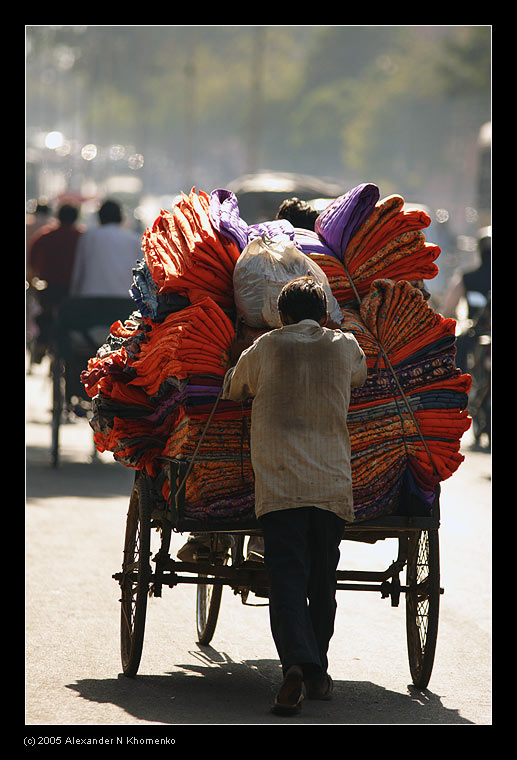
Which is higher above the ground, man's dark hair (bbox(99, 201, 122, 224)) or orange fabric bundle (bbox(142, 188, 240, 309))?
man's dark hair (bbox(99, 201, 122, 224))

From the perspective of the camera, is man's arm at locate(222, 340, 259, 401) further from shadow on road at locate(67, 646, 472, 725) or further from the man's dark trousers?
shadow on road at locate(67, 646, 472, 725)

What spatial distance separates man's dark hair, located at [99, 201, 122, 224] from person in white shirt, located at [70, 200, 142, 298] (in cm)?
10

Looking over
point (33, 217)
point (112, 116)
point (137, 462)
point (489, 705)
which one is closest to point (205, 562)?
A: point (137, 462)

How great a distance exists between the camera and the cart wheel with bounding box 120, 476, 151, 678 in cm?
578

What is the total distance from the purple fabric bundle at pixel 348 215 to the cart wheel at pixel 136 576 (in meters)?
1.33

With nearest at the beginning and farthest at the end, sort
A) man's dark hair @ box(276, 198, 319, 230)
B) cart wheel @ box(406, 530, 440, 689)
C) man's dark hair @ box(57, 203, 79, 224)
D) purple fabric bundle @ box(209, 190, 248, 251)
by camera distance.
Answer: cart wheel @ box(406, 530, 440, 689) → purple fabric bundle @ box(209, 190, 248, 251) → man's dark hair @ box(276, 198, 319, 230) → man's dark hair @ box(57, 203, 79, 224)

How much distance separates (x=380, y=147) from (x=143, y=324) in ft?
267

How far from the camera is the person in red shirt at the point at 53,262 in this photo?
13.5 meters

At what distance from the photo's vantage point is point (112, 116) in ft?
430

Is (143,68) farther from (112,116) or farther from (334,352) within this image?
(334,352)

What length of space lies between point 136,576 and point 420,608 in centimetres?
123

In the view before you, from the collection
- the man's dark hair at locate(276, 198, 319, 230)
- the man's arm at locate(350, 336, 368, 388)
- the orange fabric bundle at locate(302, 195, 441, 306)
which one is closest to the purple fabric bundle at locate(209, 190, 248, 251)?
the orange fabric bundle at locate(302, 195, 441, 306)

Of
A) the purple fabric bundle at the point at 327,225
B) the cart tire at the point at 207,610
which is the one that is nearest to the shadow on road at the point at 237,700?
the cart tire at the point at 207,610

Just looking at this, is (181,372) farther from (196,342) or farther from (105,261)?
(105,261)
